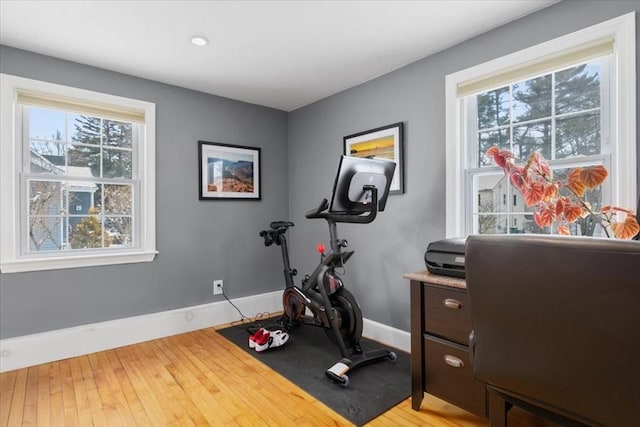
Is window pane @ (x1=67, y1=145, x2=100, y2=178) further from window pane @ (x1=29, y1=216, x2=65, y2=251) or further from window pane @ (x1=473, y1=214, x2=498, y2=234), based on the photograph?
window pane @ (x1=473, y1=214, x2=498, y2=234)

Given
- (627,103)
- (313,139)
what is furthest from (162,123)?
(627,103)

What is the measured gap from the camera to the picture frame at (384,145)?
9.30 feet

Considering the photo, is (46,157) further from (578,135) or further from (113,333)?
(578,135)

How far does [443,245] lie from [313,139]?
225cm

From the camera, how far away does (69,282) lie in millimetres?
2713

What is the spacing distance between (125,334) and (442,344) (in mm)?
2621

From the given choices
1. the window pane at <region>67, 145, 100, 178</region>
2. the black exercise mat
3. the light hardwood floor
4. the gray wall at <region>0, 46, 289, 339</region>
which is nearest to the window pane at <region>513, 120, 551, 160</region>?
the light hardwood floor

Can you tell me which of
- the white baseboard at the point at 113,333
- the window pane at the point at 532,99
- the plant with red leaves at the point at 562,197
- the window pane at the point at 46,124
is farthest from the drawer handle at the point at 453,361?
the window pane at the point at 46,124

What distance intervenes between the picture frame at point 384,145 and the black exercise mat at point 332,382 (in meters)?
1.40

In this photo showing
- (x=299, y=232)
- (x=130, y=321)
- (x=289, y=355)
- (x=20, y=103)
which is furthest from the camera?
(x=299, y=232)

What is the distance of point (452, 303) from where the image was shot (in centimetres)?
176

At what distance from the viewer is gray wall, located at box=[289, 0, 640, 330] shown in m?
2.11

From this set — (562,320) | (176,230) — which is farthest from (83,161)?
(562,320)

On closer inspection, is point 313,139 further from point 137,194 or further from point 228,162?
point 137,194
